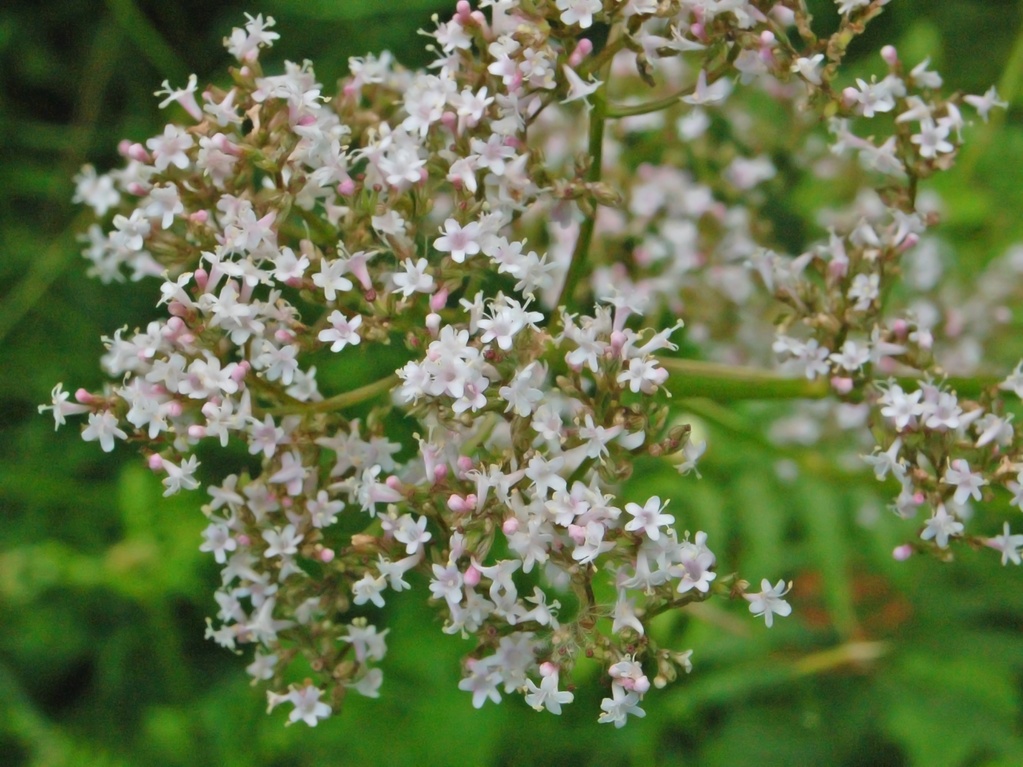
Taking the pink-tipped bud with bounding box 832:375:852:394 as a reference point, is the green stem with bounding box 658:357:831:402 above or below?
below

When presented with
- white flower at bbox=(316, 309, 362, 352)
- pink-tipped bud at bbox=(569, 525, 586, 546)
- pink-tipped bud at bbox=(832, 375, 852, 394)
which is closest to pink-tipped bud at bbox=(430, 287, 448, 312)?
white flower at bbox=(316, 309, 362, 352)

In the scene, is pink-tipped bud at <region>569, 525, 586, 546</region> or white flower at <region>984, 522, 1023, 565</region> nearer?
pink-tipped bud at <region>569, 525, 586, 546</region>

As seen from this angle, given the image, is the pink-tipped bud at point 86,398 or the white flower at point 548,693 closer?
the white flower at point 548,693

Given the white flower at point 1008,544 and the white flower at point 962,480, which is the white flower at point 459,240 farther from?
the white flower at point 1008,544

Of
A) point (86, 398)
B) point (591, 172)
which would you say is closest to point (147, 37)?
point (86, 398)

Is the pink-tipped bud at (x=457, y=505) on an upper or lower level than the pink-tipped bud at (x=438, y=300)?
lower

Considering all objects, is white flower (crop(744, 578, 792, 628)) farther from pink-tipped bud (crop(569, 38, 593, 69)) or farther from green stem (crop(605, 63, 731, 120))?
pink-tipped bud (crop(569, 38, 593, 69))

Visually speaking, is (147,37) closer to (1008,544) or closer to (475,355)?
(475,355)

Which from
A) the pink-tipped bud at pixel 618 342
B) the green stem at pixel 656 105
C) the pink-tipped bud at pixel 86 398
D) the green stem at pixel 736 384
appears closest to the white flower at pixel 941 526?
the green stem at pixel 736 384

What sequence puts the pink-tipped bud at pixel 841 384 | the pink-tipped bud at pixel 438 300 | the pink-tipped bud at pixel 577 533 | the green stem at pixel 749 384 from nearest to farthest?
the pink-tipped bud at pixel 577 533
the pink-tipped bud at pixel 438 300
the pink-tipped bud at pixel 841 384
the green stem at pixel 749 384
